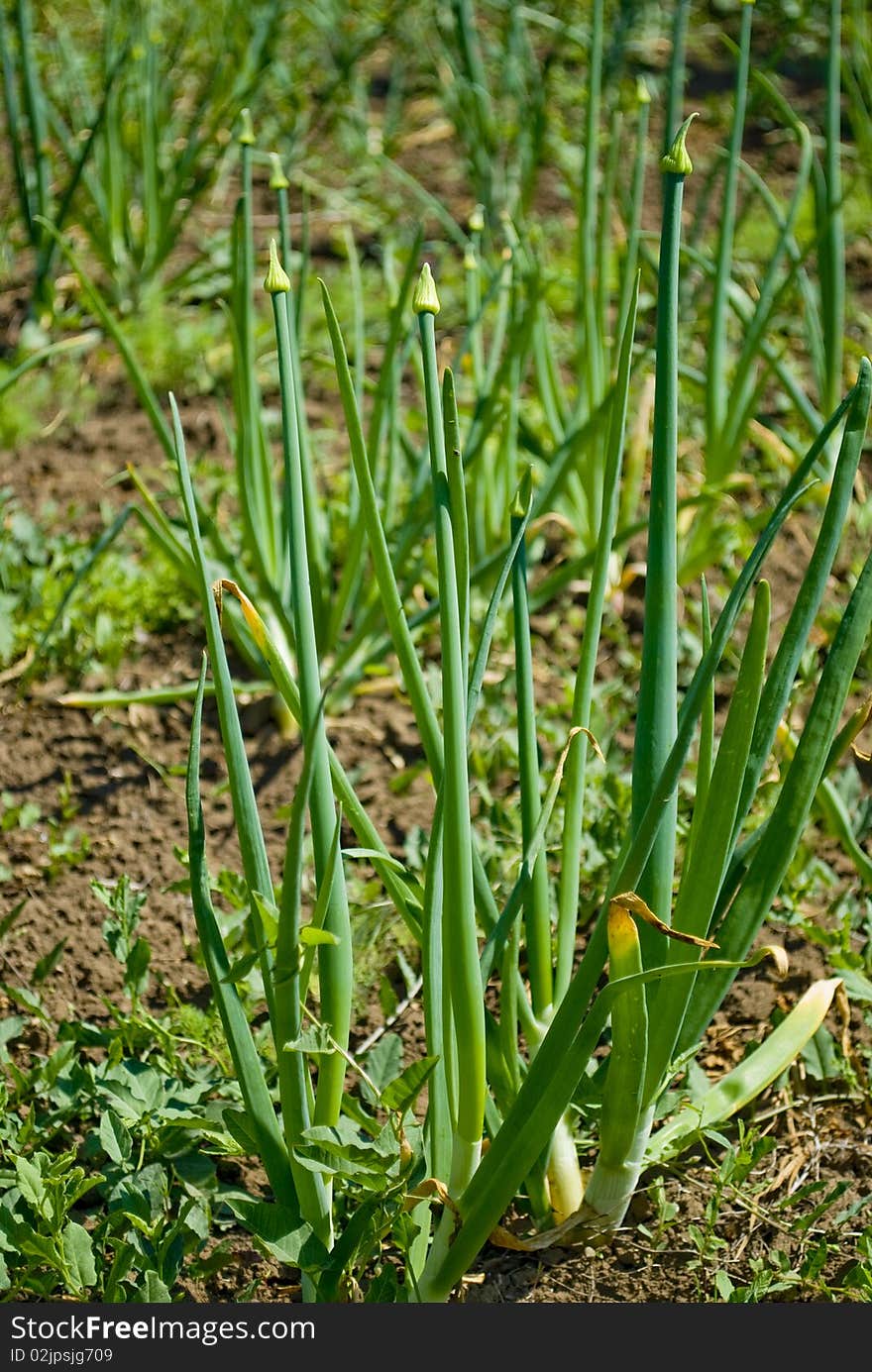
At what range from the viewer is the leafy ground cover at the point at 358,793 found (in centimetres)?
132

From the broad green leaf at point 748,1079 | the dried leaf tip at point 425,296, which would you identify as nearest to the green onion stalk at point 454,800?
the dried leaf tip at point 425,296

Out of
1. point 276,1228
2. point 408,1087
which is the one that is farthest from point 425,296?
point 276,1228

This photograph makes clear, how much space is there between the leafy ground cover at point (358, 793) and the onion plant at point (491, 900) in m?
0.05

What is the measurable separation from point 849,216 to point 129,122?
1758 mm

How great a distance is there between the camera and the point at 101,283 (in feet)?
9.57

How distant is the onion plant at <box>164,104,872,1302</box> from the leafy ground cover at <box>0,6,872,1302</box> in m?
0.05

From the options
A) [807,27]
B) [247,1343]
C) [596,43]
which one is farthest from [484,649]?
[807,27]

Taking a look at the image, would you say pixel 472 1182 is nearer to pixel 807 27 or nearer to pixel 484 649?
pixel 484 649

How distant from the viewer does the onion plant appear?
1.08 meters

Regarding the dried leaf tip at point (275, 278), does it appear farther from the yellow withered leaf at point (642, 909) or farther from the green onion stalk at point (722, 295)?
the green onion stalk at point (722, 295)

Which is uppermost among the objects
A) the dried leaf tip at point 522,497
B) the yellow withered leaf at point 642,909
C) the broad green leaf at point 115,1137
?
the dried leaf tip at point 522,497

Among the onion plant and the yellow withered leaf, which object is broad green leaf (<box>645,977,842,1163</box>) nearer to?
the onion plant

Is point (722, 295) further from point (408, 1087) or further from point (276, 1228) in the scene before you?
point (276, 1228)

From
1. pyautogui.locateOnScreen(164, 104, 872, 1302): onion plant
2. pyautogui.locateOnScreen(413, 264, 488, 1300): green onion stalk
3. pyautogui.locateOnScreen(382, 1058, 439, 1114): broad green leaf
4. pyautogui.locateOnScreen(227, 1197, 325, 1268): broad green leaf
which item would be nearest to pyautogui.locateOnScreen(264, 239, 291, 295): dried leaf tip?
pyautogui.locateOnScreen(164, 104, 872, 1302): onion plant
